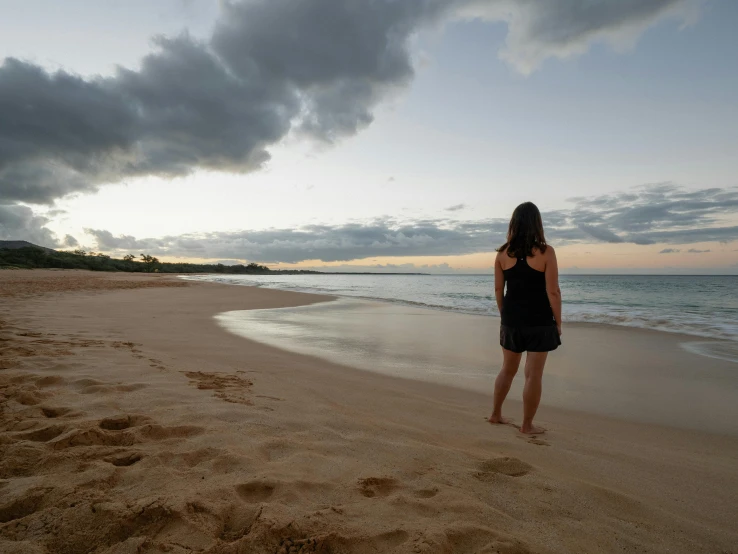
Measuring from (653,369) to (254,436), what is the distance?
6.33 meters

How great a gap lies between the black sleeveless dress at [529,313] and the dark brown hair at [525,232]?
9 centimetres

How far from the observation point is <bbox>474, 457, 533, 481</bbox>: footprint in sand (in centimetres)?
248

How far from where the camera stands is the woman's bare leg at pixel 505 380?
3593 mm

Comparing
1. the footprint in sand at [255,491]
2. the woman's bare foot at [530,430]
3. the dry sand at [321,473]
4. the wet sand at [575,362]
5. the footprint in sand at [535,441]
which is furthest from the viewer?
the wet sand at [575,362]

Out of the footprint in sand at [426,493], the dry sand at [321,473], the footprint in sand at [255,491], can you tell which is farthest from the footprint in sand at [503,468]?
the footprint in sand at [255,491]

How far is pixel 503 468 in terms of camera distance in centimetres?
259

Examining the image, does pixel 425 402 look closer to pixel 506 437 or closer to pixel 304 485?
pixel 506 437

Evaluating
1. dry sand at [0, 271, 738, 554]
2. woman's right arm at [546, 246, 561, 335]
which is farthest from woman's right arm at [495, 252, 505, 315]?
dry sand at [0, 271, 738, 554]

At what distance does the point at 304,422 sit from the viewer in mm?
3258

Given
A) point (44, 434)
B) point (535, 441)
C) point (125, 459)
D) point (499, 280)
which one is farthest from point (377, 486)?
point (44, 434)

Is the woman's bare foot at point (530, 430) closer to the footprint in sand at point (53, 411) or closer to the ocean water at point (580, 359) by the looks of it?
the ocean water at point (580, 359)

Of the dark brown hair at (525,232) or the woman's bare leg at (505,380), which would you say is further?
the woman's bare leg at (505,380)

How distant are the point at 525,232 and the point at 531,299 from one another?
0.58 m

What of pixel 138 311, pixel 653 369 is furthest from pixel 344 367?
pixel 138 311
